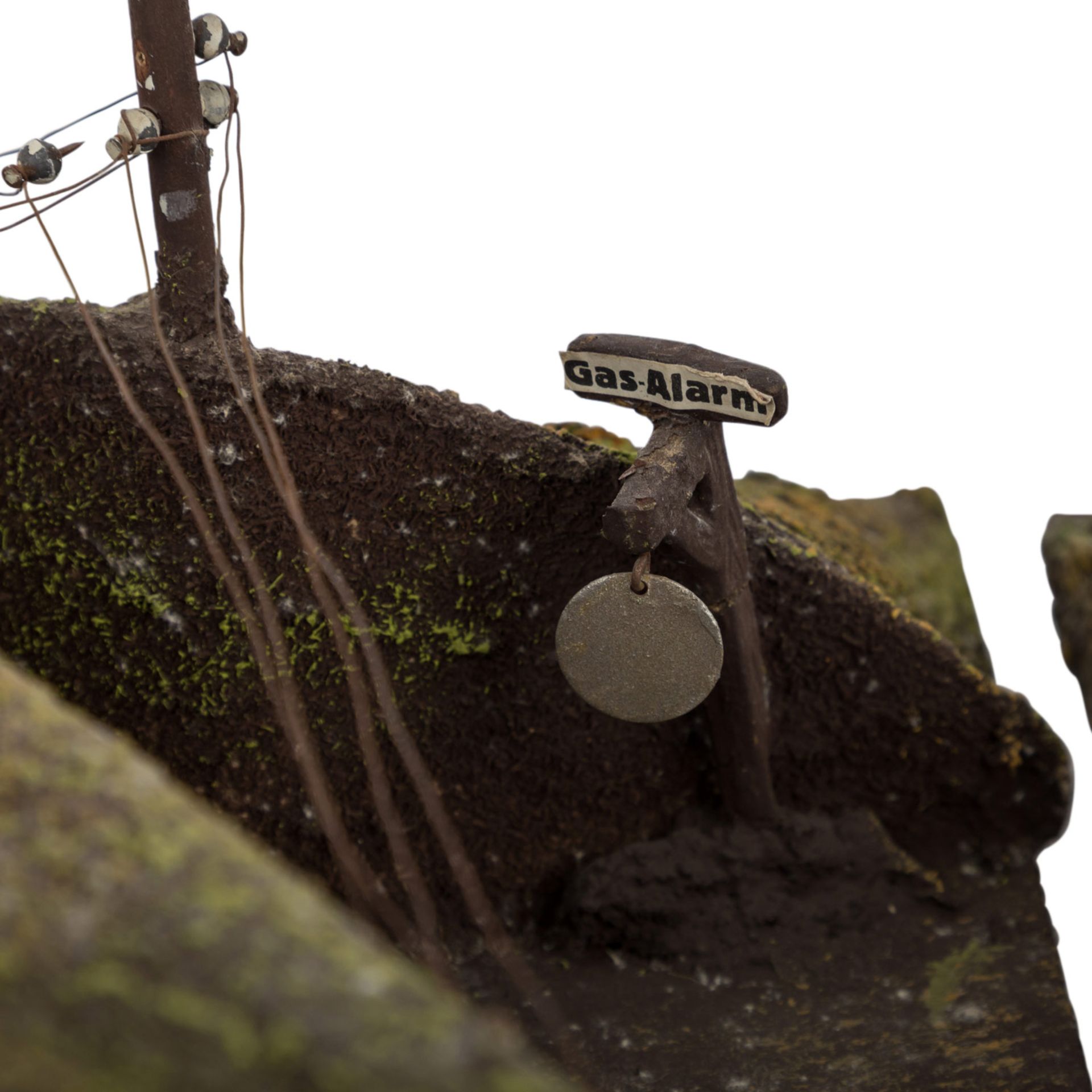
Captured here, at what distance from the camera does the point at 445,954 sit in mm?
1653

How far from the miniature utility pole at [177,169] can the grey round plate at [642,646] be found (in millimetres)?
442

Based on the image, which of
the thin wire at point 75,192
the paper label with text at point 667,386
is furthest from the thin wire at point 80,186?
the paper label with text at point 667,386

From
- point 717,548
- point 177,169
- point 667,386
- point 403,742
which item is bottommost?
point 403,742

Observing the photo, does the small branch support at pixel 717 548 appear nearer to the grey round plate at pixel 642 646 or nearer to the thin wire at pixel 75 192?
the grey round plate at pixel 642 646

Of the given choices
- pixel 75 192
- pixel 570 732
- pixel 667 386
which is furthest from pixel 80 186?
pixel 570 732

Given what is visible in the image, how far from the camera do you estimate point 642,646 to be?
1.31m

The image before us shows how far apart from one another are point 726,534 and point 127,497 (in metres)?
0.58

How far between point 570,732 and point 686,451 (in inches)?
16.5

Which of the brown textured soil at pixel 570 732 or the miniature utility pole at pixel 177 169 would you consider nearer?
the miniature utility pole at pixel 177 169

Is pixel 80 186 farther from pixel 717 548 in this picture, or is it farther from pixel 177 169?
pixel 717 548

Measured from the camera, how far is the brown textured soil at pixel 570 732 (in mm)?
1394

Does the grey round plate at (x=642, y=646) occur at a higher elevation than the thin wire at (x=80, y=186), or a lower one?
lower

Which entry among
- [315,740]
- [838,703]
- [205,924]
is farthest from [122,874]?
[838,703]

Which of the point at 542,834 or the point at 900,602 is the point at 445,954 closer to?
the point at 542,834
